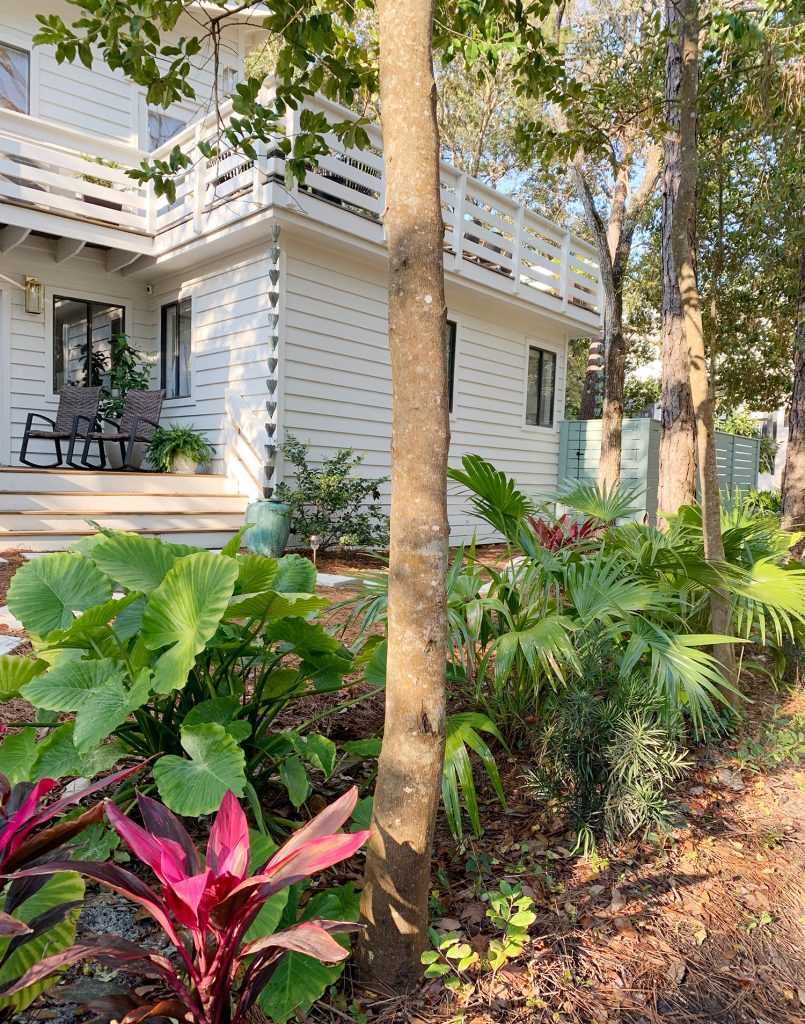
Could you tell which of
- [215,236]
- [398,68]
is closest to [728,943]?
[398,68]

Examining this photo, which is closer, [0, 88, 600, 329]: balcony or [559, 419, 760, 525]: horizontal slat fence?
[0, 88, 600, 329]: balcony

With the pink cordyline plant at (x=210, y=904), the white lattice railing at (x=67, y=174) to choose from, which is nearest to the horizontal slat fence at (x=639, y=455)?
the white lattice railing at (x=67, y=174)

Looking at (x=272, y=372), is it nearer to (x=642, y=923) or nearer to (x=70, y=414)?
(x=70, y=414)

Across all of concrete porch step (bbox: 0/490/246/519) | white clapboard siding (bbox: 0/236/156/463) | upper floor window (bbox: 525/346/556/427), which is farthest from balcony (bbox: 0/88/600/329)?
concrete porch step (bbox: 0/490/246/519)

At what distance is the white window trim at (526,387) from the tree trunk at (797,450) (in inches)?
213

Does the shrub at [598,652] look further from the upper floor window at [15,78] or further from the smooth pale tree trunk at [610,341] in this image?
the upper floor window at [15,78]

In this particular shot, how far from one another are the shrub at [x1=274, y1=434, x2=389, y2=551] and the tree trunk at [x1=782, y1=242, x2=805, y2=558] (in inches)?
155

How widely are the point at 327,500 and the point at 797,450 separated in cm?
462

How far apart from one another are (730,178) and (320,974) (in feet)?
40.3

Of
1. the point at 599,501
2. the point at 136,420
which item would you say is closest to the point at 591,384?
the point at 136,420

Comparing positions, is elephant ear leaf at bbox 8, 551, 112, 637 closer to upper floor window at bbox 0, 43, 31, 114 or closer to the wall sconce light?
the wall sconce light

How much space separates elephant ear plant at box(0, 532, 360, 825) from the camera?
5.19 ft

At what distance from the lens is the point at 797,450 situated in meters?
6.33

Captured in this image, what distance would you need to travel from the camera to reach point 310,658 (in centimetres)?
220
